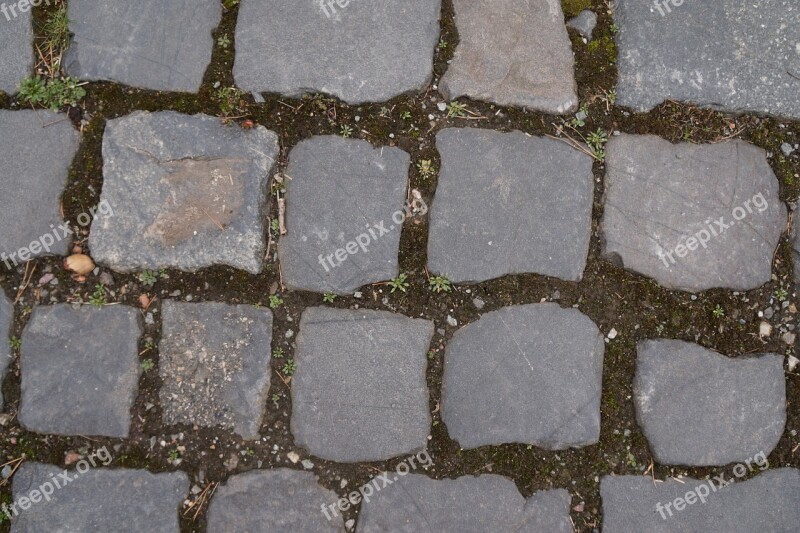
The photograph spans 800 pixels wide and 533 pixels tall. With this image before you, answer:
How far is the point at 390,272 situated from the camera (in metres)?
2.49

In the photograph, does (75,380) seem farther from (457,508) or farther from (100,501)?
(457,508)

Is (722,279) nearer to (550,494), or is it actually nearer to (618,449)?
(618,449)

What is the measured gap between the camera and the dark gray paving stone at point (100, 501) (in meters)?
2.36

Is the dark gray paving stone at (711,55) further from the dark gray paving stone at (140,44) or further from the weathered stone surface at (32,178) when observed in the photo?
the weathered stone surface at (32,178)

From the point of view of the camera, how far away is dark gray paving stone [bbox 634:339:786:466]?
255cm

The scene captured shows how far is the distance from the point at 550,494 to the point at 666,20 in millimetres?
2094

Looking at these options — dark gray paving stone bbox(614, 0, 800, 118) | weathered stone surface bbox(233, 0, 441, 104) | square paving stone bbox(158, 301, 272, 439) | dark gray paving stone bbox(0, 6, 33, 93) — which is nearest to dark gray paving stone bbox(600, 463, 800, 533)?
square paving stone bbox(158, 301, 272, 439)

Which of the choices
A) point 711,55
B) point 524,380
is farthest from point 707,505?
point 711,55

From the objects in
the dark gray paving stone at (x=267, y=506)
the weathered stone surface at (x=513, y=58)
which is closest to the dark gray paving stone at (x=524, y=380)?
the dark gray paving stone at (x=267, y=506)

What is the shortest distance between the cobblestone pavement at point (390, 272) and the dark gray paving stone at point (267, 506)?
11 millimetres

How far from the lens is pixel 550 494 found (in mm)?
A: 2490

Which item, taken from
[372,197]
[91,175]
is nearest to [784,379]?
[372,197]

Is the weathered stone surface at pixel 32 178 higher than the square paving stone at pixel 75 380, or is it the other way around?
the weathered stone surface at pixel 32 178

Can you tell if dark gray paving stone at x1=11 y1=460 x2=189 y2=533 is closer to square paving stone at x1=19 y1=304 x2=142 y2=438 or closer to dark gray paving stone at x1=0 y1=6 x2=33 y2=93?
square paving stone at x1=19 y1=304 x2=142 y2=438
